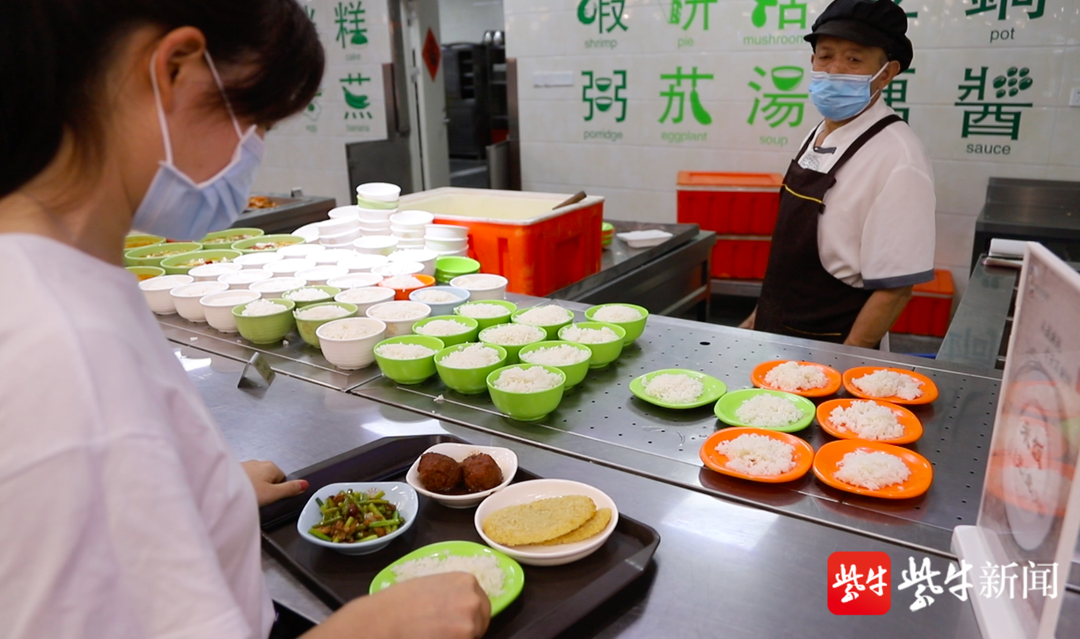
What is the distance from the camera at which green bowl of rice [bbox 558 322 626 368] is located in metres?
1.82

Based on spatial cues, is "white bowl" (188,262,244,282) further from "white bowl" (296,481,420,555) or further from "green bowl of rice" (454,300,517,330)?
"white bowl" (296,481,420,555)

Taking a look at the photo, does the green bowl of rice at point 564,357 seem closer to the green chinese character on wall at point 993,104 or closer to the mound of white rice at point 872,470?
the mound of white rice at point 872,470

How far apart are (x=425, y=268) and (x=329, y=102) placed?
197 inches

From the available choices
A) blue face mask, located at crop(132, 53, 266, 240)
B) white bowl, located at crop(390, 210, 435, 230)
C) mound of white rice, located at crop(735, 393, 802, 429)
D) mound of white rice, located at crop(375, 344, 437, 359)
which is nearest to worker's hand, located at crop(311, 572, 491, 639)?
blue face mask, located at crop(132, 53, 266, 240)

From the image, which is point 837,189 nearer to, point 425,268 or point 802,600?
point 425,268

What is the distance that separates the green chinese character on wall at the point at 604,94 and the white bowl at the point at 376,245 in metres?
3.04

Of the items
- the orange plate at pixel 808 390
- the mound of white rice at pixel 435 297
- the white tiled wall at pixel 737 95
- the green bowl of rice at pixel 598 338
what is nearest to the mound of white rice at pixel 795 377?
the orange plate at pixel 808 390

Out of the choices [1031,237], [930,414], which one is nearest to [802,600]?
[930,414]

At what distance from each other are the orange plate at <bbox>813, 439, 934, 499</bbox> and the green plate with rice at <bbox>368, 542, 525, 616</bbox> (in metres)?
0.60

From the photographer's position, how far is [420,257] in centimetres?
253

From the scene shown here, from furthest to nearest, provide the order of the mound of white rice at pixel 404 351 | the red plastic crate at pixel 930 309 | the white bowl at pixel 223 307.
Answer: the red plastic crate at pixel 930 309 < the white bowl at pixel 223 307 < the mound of white rice at pixel 404 351

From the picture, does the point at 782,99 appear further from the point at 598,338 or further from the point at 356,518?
the point at 356,518

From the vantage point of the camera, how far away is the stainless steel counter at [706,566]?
3.29 ft

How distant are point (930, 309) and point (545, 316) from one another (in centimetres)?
317
